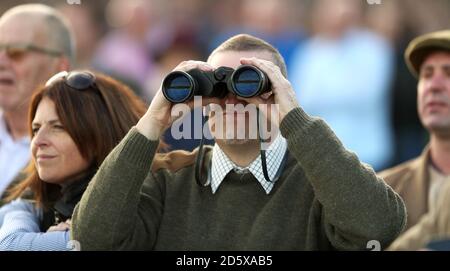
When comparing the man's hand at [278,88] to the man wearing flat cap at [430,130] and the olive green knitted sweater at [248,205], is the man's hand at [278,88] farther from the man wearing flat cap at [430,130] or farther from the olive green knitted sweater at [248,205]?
the man wearing flat cap at [430,130]

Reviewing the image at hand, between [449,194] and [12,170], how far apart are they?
4.44 ft

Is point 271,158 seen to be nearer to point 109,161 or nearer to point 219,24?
point 109,161

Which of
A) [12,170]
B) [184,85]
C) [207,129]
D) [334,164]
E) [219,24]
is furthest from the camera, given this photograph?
[219,24]

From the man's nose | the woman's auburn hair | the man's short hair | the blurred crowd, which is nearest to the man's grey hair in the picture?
the blurred crowd

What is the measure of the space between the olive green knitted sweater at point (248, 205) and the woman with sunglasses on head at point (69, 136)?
0.76 ft

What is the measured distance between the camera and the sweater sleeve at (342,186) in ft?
6.52

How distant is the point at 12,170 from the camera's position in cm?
274

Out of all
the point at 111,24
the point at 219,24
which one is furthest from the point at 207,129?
the point at 111,24

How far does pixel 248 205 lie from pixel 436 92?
38.0 inches

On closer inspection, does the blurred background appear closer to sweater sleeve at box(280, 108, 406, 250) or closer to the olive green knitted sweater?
the olive green knitted sweater

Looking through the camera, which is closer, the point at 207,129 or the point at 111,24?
the point at 207,129

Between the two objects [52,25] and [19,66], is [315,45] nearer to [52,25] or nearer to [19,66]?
[52,25]

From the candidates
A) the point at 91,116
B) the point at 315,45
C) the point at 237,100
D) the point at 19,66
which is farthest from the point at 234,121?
the point at 315,45

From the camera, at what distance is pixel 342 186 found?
1985 millimetres
